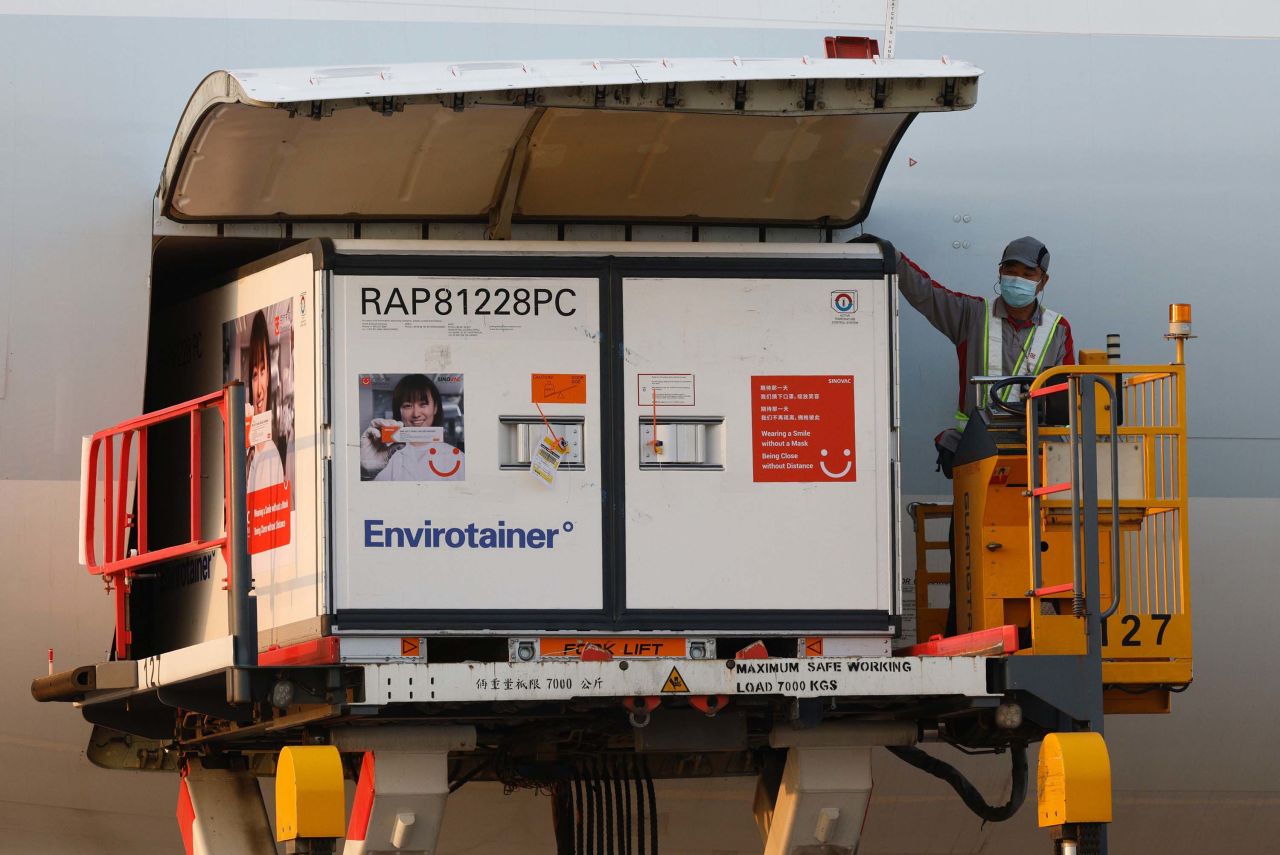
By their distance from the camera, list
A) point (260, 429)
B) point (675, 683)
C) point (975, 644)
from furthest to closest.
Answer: point (260, 429), point (975, 644), point (675, 683)

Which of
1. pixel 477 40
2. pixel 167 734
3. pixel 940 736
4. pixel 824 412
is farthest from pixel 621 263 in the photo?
pixel 167 734

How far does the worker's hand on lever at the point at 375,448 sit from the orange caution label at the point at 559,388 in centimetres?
57

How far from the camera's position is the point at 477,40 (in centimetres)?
852

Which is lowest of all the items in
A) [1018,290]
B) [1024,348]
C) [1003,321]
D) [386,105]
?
[1024,348]

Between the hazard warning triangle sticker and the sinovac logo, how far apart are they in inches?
32.1

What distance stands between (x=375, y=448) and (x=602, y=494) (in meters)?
0.88

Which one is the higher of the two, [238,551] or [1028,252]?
[1028,252]

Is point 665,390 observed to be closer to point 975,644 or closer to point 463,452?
point 463,452

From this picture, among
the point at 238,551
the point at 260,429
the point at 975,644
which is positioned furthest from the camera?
the point at 260,429

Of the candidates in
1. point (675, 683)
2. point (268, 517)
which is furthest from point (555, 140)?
point (675, 683)

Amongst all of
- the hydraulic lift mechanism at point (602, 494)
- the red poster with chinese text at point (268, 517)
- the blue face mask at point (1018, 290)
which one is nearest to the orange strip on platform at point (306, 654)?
the hydraulic lift mechanism at point (602, 494)

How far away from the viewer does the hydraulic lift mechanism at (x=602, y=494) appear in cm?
665

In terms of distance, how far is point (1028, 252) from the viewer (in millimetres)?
8141

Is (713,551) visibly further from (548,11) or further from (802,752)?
(548,11)
